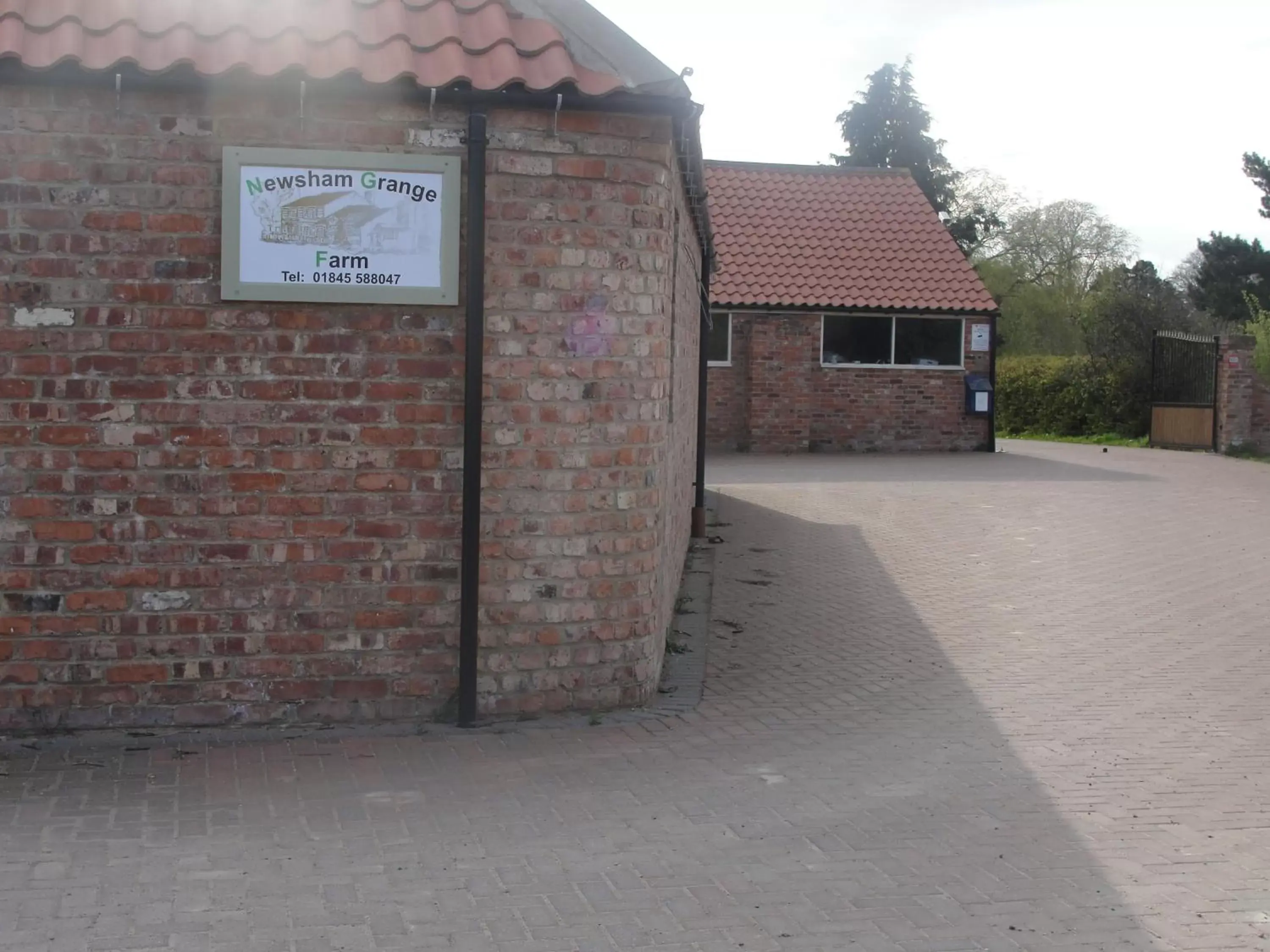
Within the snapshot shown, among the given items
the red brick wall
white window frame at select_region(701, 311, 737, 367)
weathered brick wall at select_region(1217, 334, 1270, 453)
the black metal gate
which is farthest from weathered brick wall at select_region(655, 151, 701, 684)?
the black metal gate

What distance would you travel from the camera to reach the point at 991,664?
862 cm

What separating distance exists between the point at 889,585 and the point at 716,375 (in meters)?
16.2

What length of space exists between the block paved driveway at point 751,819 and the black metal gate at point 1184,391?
20163mm

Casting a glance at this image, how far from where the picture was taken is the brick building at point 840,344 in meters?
27.7

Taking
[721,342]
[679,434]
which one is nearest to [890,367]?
[721,342]

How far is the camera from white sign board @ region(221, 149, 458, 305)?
637 centimetres

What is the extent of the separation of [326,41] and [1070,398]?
31.5 meters

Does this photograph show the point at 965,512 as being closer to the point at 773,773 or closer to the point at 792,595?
the point at 792,595

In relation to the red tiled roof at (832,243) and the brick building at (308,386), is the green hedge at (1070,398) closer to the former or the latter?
the red tiled roof at (832,243)

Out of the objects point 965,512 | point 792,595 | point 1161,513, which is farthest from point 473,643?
point 1161,513

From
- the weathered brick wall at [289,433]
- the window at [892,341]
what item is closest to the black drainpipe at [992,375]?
the window at [892,341]

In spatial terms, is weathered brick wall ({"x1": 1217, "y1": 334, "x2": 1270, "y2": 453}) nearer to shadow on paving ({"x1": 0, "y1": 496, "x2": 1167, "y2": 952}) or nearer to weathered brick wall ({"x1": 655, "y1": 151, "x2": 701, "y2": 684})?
weathered brick wall ({"x1": 655, "y1": 151, "x2": 701, "y2": 684})

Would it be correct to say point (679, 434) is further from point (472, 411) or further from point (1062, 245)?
point (1062, 245)

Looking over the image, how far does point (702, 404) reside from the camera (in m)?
15.2
